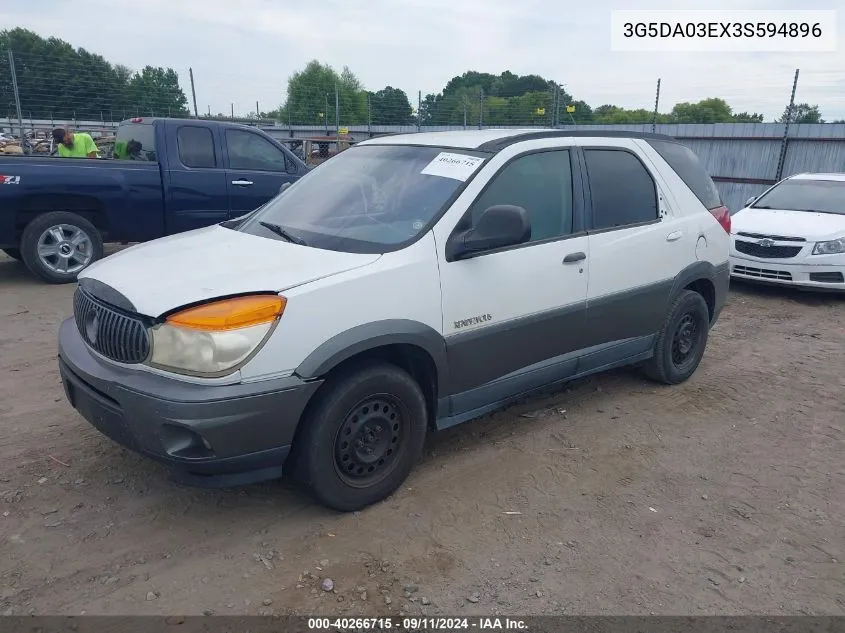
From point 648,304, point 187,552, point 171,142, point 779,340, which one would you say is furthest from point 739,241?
point 187,552

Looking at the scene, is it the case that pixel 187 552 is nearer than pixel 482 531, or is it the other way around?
pixel 187 552

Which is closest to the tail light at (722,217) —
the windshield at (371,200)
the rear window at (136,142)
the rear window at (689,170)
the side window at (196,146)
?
the rear window at (689,170)

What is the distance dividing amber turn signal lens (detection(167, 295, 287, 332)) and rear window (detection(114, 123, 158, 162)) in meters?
5.99

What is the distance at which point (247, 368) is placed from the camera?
275 centimetres

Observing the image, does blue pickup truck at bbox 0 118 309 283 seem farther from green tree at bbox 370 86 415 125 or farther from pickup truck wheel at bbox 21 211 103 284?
green tree at bbox 370 86 415 125

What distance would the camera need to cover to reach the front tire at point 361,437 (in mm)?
2998

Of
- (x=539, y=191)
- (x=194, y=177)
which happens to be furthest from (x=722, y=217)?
(x=194, y=177)

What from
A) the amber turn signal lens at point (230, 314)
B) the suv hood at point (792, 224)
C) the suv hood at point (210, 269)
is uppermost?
the suv hood at point (210, 269)

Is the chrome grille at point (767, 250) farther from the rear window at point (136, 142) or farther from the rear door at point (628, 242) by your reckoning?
the rear window at point (136, 142)

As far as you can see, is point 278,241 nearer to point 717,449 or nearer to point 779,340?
point 717,449

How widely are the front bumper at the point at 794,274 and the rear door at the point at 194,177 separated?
6.91m

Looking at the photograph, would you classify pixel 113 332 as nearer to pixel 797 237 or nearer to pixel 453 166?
pixel 453 166

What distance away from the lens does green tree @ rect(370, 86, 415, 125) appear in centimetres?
1936

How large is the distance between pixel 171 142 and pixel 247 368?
6.26m
